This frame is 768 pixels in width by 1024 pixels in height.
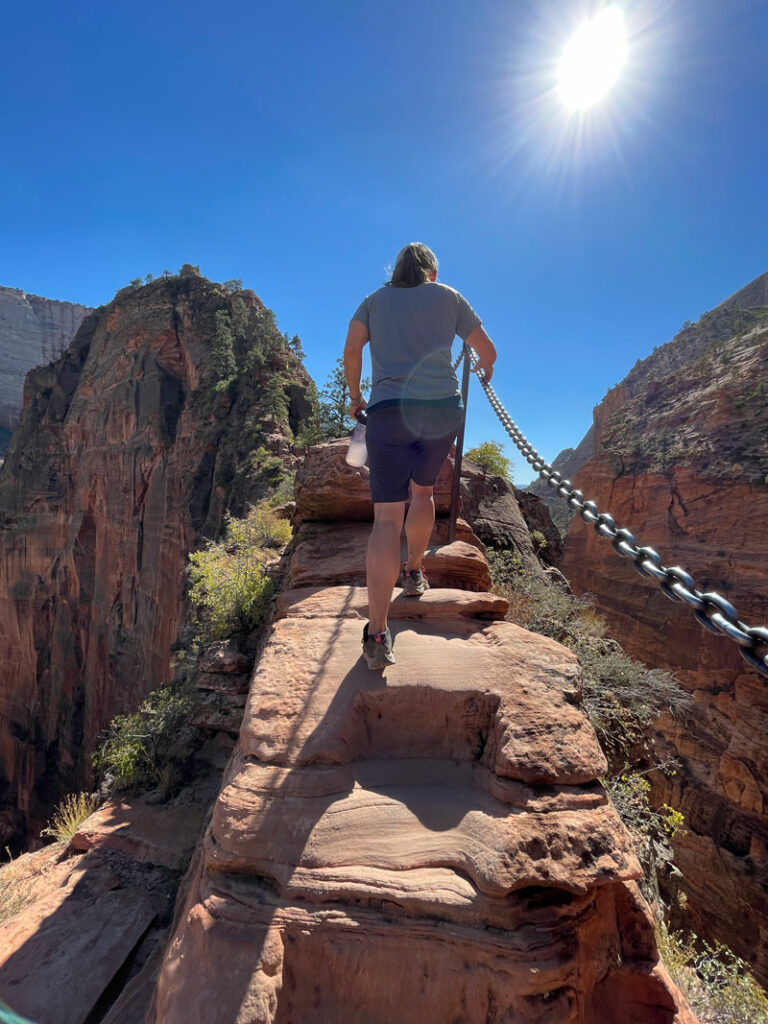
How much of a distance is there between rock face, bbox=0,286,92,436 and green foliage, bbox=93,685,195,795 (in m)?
64.7

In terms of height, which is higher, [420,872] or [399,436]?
[399,436]

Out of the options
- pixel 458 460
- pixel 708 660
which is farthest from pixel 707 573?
pixel 458 460

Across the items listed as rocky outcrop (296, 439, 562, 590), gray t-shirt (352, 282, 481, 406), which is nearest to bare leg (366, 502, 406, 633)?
gray t-shirt (352, 282, 481, 406)

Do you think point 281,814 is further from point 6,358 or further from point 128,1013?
point 6,358

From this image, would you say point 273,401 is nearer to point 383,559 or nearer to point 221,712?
point 221,712

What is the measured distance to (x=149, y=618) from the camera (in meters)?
17.5

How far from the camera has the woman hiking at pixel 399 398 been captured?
2.54m

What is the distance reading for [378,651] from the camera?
8.45 ft

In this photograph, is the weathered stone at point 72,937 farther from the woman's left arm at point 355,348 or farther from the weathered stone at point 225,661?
the woman's left arm at point 355,348

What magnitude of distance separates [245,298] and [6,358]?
172 ft

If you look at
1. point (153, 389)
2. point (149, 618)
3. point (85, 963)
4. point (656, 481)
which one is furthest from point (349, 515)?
point (153, 389)

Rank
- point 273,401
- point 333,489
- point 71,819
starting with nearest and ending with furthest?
point 71,819 → point 333,489 → point 273,401

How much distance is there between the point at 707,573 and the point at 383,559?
17.7 metres

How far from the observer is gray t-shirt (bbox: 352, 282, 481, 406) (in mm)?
2547
